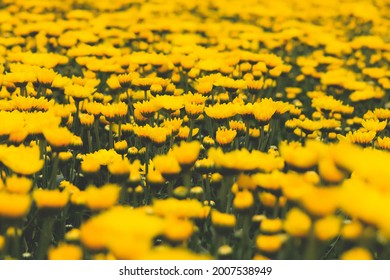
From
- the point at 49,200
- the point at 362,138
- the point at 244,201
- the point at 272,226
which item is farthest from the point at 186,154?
the point at 362,138

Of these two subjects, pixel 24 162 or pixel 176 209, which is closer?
pixel 176 209

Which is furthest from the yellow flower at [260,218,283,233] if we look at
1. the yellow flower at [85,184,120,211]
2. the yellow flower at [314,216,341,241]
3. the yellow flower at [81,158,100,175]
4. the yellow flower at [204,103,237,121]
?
the yellow flower at [204,103,237,121]

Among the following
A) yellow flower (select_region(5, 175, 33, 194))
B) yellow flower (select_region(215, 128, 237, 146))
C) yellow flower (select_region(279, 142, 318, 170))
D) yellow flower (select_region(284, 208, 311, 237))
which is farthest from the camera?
yellow flower (select_region(215, 128, 237, 146))

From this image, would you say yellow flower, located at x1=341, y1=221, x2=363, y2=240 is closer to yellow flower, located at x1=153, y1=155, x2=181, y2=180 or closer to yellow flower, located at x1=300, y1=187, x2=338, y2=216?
yellow flower, located at x1=300, y1=187, x2=338, y2=216

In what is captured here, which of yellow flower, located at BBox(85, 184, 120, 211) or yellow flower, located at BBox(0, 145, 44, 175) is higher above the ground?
yellow flower, located at BBox(85, 184, 120, 211)

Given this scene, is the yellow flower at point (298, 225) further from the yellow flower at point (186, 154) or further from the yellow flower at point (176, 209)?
the yellow flower at point (186, 154)

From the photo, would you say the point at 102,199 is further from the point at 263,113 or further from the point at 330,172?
the point at 263,113

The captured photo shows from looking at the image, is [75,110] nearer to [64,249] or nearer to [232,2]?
[64,249]

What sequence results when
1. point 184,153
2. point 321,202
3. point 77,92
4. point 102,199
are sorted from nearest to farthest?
point 321,202 < point 102,199 < point 184,153 < point 77,92

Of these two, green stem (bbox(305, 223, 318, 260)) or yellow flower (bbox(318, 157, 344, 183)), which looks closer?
green stem (bbox(305, 223, 318, 260))
